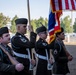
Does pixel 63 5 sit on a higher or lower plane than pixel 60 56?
higher

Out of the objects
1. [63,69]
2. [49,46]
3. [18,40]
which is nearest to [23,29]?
[18,40]

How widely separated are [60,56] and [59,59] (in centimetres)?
7

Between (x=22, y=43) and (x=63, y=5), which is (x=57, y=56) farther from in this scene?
(x=63, y=5)

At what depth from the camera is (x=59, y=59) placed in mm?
6059

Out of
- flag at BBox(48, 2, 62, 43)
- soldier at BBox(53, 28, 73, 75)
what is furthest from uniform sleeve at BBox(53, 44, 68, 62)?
flag at BBox(48, 2, 62, 43)

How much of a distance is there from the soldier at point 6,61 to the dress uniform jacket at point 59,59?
71.8 inches

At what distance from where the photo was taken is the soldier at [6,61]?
3.79 m

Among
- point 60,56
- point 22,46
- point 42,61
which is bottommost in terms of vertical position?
point 42,61

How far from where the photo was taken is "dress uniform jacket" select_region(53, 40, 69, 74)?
19.7 feet

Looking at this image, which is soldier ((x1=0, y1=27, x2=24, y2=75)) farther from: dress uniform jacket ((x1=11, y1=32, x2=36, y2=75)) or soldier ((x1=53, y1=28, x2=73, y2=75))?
soldier ((x1=53, y1=28, x2=73, y2=75))

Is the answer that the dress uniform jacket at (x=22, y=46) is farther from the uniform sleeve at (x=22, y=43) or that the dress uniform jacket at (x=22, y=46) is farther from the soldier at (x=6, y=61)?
the soldier at (x=6, y=61)

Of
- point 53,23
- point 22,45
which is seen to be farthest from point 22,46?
point 53,23

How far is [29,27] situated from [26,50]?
62 centimetres

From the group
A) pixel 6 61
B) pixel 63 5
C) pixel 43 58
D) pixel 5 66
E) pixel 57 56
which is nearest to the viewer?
pixel 5 66
